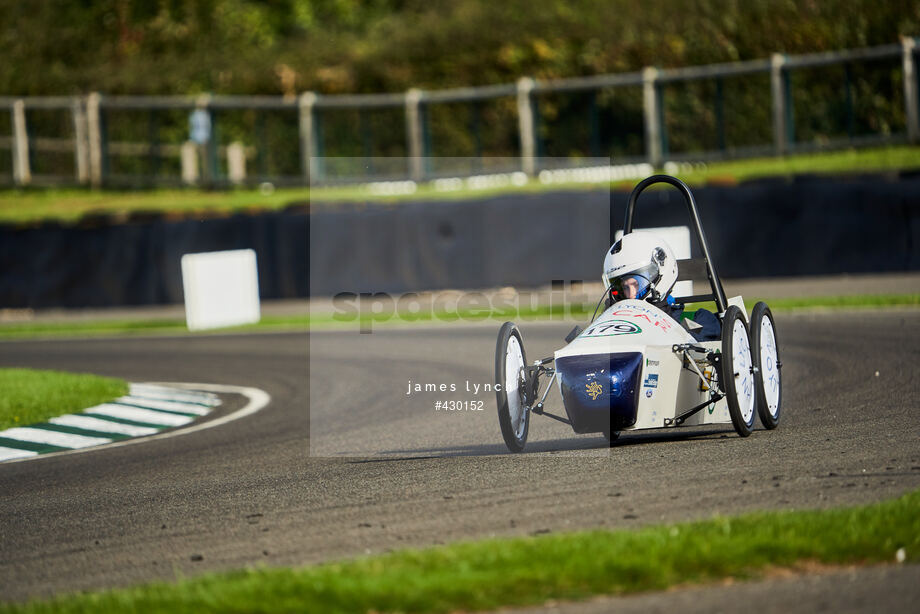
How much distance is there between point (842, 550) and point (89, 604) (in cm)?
277

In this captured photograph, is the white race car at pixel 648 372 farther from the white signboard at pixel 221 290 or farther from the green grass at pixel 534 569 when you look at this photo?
the white signboard at pixel 221 290

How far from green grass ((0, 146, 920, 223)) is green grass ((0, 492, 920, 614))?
18001 mm

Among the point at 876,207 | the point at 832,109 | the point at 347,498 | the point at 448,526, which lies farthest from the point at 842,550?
→ the point at 832,109

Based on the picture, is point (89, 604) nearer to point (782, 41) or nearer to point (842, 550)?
point (842, 550)

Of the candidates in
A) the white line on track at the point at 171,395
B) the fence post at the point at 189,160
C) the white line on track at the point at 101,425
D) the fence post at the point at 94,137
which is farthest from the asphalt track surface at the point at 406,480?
the fence post at the point at 189,160

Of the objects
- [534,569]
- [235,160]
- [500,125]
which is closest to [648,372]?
[534,569]

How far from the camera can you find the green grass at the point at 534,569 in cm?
480

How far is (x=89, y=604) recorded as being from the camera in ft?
16.3

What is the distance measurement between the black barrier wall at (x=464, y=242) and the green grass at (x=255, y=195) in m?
0.96

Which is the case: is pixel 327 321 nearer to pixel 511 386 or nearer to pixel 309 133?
pixel 309 133

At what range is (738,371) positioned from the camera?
8000 mm

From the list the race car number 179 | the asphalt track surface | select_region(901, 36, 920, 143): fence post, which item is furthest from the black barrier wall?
the race car number 179

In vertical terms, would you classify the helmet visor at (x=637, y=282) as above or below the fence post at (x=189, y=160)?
below

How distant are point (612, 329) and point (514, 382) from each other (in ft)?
2.27
